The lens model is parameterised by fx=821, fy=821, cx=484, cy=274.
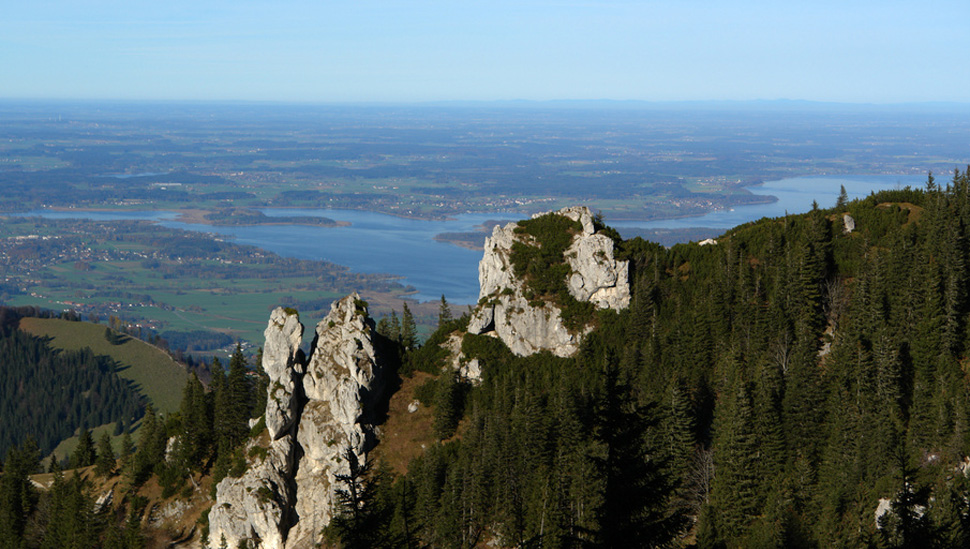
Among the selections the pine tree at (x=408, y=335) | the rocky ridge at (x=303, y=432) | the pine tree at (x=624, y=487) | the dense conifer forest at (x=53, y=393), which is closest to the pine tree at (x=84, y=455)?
the rocky ridge at (x=303, y=432)

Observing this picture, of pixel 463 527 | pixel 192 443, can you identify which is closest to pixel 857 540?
pixel 463 527

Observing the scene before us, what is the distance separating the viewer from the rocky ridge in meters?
68.2

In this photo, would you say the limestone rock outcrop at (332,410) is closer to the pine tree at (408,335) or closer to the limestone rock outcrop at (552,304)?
the pine tree at (408,335)

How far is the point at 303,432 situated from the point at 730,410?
120ft

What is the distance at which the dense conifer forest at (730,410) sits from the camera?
49.2 m

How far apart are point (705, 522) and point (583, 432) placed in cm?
1433

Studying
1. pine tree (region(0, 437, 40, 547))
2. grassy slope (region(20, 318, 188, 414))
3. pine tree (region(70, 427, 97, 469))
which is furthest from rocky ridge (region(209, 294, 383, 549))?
grassy slope (region(20, 318, 188, 414))

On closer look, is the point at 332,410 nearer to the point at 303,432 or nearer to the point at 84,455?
the point at 303,432

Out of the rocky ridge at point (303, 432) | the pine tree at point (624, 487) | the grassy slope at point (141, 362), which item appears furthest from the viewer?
the grassy slope at point (141, 362)

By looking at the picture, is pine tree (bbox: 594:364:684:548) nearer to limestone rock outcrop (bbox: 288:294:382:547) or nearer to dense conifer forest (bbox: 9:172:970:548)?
dense conifer forest (bbox: 9:172:970:548)

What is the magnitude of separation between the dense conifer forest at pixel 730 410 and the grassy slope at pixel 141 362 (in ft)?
268

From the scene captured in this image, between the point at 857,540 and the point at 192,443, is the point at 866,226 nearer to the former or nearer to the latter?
the point at 857,540

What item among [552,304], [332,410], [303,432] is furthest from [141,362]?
[552,304]

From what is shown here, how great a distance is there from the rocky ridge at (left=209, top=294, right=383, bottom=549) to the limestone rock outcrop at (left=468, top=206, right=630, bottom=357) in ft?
40.9
